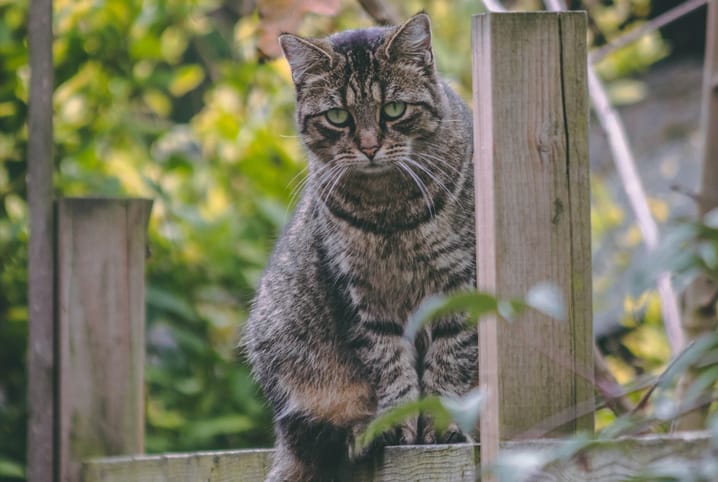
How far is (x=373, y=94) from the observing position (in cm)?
263

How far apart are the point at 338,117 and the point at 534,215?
3.87 feet

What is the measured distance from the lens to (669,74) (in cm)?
699

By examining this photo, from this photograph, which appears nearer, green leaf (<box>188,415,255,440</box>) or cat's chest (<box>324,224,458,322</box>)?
cat's chest (<box>324,224,458,322</box>)

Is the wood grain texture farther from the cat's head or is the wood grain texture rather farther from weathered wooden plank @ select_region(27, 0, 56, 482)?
the cat's head

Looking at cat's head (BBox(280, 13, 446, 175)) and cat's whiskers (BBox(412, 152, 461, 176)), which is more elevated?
cat's head (BBox(280, 13, 446, 175))

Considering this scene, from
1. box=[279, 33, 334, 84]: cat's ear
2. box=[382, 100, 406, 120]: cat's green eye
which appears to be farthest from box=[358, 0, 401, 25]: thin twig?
box=[382, 100, 406, 120]: cat's green eye

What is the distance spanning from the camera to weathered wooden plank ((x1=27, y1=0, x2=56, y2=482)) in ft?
7.97

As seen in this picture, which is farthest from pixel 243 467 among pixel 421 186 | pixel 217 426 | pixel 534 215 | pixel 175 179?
pixel 175 179

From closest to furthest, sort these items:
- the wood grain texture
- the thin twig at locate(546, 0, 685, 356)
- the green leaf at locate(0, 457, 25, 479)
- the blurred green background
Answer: the wood grain texture → the thin twig at locate(546, 0, 685, 356) → the green leaf at locate(0, 457, 25, 479) → the blurred green background

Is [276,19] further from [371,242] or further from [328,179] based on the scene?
[371,242]

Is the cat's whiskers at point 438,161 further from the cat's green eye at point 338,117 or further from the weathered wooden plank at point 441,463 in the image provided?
the weathered wooden plank at point 441,463

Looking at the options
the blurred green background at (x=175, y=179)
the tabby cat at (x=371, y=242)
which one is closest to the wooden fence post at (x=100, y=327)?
the tabby cat at (x=371, y=242)

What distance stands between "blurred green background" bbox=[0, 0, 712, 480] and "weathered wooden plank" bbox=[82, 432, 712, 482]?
3.42 ft

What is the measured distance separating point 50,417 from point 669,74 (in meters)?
5.57
